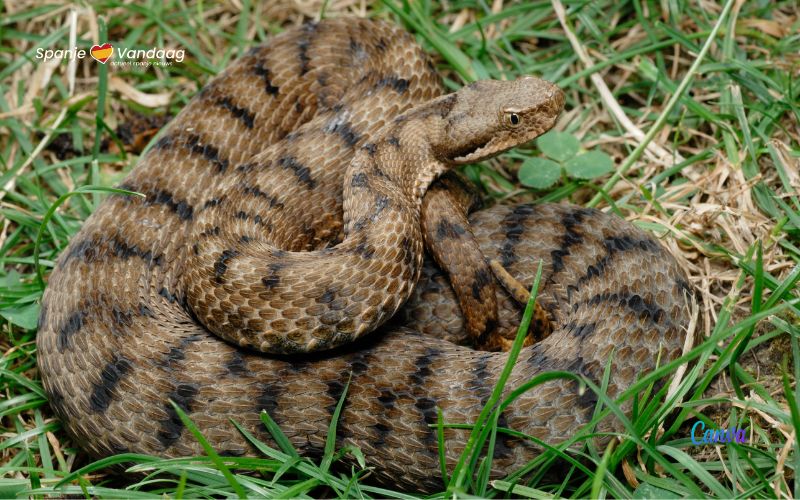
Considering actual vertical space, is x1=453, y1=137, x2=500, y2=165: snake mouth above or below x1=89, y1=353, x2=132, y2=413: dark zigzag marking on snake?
above

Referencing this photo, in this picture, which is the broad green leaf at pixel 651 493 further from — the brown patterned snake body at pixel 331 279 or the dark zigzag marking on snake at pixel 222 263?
the dark zigzag marking on snake at pixel 222 263

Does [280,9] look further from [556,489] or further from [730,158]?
[556,489]

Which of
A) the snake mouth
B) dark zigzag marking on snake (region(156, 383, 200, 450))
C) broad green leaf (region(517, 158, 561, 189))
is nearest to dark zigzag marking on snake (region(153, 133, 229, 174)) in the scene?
the snake mouth

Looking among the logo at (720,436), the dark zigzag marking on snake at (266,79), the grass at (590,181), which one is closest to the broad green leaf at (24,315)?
the grass at (590,181)

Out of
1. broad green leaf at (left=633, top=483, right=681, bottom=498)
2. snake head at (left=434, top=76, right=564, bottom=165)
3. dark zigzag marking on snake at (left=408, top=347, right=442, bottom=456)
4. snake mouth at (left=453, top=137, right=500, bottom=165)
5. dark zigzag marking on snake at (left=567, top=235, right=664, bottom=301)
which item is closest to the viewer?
broad green leaf at (left=633, top=483, right=681, bottom=498)

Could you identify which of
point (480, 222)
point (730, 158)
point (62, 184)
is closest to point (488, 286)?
point (480, 222)

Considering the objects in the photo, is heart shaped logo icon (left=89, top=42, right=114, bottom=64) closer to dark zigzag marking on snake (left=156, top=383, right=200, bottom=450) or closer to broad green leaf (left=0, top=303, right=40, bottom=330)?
broad green leaf (left=0, top=303, right=40, bottom=330)

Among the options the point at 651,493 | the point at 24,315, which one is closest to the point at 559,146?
the point at 651,493

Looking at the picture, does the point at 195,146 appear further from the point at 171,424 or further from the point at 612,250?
the point at 612,250
